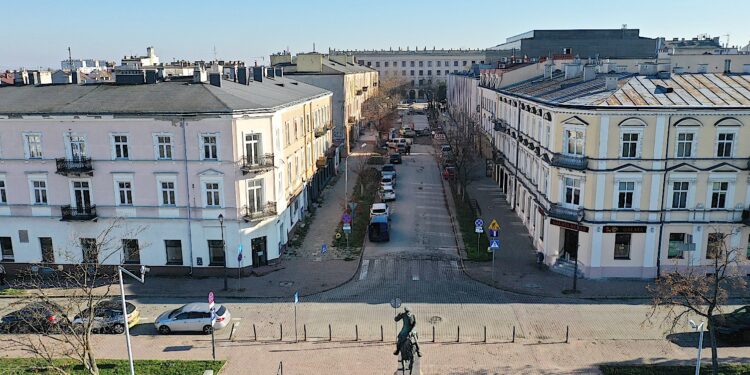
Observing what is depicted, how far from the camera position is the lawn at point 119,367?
21938 mm

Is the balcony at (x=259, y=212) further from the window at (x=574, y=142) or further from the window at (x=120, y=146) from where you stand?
the window at (x=574, y=142)

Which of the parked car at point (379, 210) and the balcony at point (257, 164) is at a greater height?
the balcony at point (257, 164)

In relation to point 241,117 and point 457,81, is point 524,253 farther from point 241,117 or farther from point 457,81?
point 457,81

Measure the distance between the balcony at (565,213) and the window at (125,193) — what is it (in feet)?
77.1

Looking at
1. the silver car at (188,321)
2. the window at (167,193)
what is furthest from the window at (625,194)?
the window at (167,193)

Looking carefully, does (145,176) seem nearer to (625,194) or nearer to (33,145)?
(33,145)

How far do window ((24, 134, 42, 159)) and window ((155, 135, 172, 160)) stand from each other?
22.0 feet

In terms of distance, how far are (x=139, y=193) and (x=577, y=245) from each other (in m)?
24.2

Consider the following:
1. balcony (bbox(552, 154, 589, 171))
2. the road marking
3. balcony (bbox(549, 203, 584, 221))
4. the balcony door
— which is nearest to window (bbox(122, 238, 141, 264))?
the balcony door

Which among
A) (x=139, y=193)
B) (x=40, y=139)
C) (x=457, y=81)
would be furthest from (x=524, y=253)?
(x=457, y=81)

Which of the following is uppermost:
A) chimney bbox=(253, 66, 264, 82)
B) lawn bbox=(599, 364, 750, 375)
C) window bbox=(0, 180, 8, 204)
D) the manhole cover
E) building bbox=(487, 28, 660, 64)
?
building bbox=(487, 28, 660, 64)

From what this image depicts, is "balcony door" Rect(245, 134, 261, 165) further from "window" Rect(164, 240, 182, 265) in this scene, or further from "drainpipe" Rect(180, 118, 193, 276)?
"window" Rect(164, 240, 182, 265)

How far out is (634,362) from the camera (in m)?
22.4

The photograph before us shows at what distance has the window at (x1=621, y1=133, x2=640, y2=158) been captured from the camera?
29516mm
